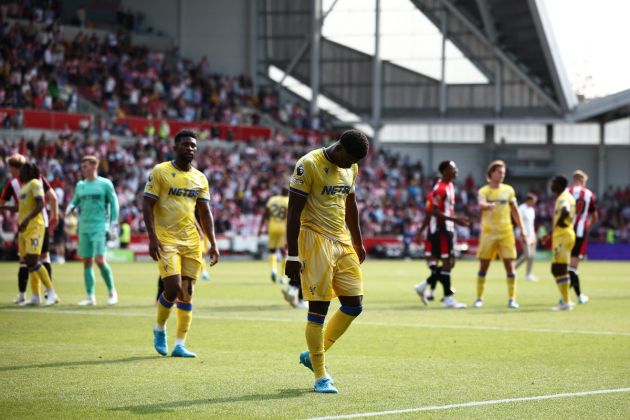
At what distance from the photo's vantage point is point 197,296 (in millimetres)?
22547

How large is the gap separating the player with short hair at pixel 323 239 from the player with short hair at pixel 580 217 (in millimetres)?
11999

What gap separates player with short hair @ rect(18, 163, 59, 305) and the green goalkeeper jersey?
0.71 metres

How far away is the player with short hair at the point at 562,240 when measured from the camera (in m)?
19.5

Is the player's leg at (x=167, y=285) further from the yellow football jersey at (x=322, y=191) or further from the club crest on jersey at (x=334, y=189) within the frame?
the club crest on jersey at (x=334, y=189)

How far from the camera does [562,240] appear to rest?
19641mm

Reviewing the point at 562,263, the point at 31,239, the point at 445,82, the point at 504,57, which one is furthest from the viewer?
the point at 445,82

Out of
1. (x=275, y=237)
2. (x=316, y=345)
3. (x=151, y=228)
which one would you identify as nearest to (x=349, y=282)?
(x=316, y=345)

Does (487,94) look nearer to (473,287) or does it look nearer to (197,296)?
(473,287)

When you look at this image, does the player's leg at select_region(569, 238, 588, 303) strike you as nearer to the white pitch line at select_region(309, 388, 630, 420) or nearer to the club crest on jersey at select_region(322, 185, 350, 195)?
the white pitch line at select_region(309, 388, 630, 420)

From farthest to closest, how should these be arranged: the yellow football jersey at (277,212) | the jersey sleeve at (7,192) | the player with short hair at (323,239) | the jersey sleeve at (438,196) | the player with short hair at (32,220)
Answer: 1. the yellow football jersey at (277,212)
2. the jersey sleeve at (438,196)
3. the jersey sleeve at (7,192)
4. the player with short hair at (32,220)
5. the player with short hair at (323,239)

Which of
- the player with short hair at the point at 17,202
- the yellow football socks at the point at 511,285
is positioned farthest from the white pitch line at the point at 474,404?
the player with short hair at the point at 17,202

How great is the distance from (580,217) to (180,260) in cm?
1116

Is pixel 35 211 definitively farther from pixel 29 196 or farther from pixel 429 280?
pixel 429 280

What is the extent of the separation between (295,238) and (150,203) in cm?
337
